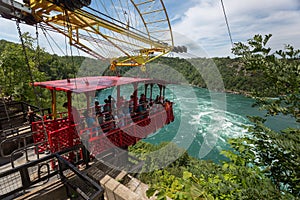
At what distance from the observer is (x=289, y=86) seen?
147cm

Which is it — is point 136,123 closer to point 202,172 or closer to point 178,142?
point 202,172

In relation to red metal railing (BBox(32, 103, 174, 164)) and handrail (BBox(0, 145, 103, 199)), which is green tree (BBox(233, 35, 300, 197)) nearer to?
handrail (BBox(0, 145, 103, 199))

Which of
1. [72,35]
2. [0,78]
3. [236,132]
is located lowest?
[236,132]

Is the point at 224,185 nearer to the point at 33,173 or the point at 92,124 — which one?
the point at 92,124

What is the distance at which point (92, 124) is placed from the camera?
4.28 m

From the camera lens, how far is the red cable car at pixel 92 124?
3842 mm

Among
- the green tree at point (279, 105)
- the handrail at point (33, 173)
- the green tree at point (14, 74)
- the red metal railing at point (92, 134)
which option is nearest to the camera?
the green tree at point (279, 105)

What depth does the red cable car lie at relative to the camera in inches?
151

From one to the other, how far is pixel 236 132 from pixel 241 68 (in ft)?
67.1

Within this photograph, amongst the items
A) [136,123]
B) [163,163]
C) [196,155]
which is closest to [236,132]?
[196,155]

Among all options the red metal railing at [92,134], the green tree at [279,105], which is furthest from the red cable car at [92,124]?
the green tree at [279,105]

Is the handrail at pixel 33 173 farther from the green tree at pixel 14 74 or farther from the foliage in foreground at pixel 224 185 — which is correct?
the green tree at pixel 14 74

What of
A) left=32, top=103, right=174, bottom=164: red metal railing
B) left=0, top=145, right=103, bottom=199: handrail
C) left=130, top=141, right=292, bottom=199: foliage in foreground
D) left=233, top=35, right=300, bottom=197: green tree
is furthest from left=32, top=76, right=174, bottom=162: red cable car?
left=233, top=35, right=300, bottom=197: green tree

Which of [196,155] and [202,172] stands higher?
[202,172]
